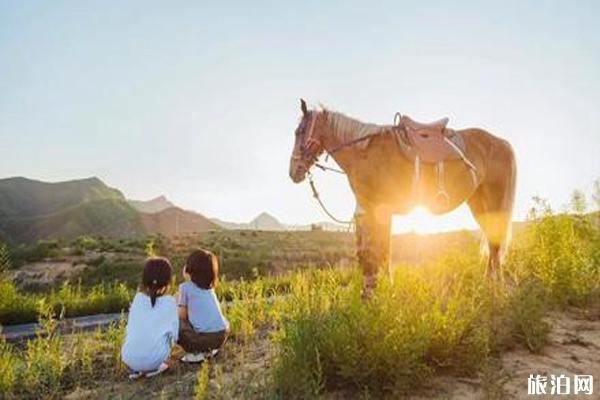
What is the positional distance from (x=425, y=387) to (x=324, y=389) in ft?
2.70

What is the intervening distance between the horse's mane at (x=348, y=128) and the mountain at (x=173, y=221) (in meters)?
90.2

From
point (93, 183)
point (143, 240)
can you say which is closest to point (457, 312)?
point (143, 240)

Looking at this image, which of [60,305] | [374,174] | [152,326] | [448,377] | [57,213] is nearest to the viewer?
[448,377]

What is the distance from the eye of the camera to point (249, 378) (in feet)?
14.5

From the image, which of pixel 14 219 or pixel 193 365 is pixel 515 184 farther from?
pixel 14 219

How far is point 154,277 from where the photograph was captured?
553 cm

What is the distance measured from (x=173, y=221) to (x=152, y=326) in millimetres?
115116

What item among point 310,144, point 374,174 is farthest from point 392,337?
point 310,144

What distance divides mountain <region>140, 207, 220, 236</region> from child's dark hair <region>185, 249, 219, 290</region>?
90.8 metres

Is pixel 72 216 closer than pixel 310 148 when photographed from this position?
No

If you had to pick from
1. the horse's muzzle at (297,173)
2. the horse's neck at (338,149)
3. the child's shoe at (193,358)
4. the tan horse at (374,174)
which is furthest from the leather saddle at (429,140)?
the child's shoe at (193,358)

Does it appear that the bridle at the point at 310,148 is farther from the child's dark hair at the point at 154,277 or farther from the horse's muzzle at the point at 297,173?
the child's dark hair at the point at 154,277

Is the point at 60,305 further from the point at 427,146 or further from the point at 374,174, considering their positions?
the point at 427,146

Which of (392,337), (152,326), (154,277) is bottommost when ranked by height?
(152,326)
